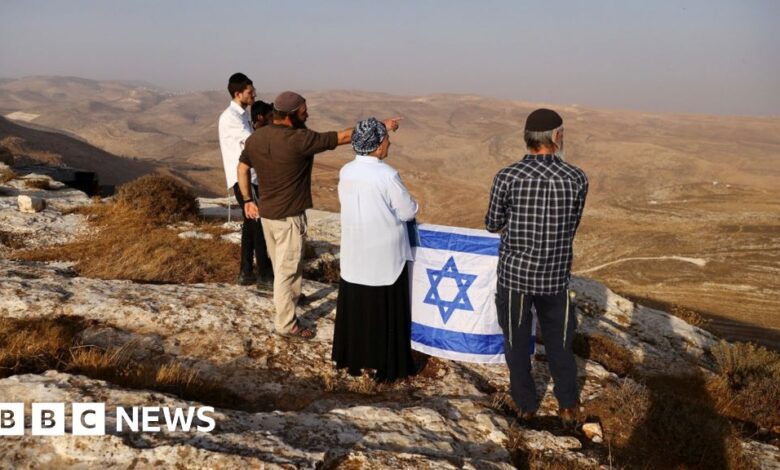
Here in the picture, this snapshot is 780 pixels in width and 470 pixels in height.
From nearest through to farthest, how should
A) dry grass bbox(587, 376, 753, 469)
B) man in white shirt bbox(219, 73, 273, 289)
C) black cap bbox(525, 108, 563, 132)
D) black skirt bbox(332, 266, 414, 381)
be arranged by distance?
black cap bbox(525, 108, 563, 132), dry grass bbox(587, 376, 753, 469), black skirt bbox(332, 266, 414, 381), man in white shirt bbox(219, 73, 273, 289)

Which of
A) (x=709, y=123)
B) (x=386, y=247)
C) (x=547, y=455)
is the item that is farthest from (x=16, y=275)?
(x=709, y=123)

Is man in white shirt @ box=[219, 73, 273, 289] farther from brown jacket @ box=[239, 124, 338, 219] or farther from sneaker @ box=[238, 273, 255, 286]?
brown jacket @ box=[239, 124, 338, 219]

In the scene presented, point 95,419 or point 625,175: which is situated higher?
point 95,419

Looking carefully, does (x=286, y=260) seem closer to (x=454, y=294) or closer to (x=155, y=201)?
(x=454, y=294)

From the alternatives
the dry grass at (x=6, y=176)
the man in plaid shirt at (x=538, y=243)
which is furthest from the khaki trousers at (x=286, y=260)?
the dry grass at (x=6, y=176)

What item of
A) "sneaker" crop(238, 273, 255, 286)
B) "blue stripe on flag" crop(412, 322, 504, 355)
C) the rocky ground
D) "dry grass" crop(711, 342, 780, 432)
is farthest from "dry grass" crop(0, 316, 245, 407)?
"dry grass" crop(711, 342, 780, 432)

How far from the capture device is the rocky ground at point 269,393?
2246 millimetres

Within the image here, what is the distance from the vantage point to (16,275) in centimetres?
481

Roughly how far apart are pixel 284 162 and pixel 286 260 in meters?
0.76

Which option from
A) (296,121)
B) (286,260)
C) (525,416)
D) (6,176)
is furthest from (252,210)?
(6,176)

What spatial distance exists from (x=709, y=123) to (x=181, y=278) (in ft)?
212

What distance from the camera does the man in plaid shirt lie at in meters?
3.05

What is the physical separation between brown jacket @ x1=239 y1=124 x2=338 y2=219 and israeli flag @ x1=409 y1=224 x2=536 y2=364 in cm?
91

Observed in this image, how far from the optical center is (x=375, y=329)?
12.2ft
